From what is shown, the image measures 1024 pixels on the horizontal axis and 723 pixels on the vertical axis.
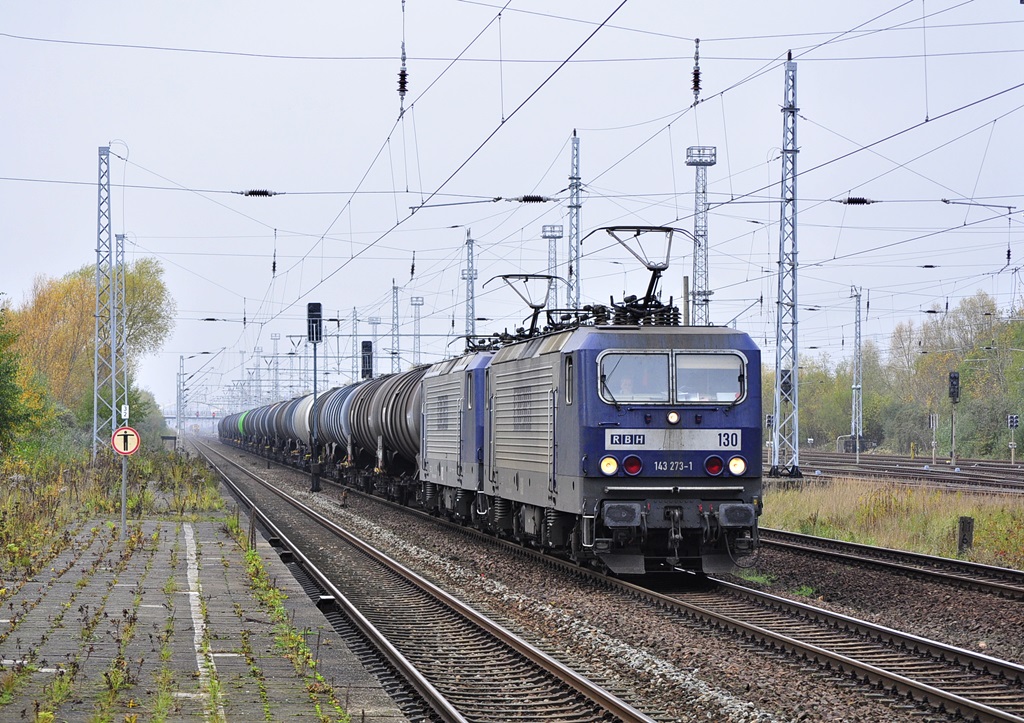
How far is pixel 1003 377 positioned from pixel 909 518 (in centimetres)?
4017

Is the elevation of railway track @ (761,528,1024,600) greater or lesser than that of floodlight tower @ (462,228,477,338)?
lesser

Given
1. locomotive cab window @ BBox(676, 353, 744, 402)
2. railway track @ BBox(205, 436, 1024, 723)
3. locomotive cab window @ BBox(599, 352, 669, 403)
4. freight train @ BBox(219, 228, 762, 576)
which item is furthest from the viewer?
locomotive cab window @ BBox(676, 353, 744, 402)

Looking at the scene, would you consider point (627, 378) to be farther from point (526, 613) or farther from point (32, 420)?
point (32, 420)

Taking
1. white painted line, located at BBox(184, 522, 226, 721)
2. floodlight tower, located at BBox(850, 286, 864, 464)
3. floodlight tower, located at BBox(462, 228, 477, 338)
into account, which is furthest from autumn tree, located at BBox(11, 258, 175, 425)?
white painted line, located at BBox(184, 522, 226, 721)

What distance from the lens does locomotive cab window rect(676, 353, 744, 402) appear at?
14492 mm

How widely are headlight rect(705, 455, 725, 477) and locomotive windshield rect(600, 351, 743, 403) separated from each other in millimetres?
740

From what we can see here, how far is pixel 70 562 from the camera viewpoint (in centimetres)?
1588

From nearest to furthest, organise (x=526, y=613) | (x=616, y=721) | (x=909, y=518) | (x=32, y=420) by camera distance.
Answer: (x=616, y=721) → (x=526, y=613) → (x=909, y=518) → (x=32, y=420)

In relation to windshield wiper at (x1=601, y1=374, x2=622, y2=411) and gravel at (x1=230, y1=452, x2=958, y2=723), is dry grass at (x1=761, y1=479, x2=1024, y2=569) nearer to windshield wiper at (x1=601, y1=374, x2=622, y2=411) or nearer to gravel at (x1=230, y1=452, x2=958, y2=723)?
gravel at (x1=230, y1=452, x2=958, y2=723)

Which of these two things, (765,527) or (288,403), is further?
(288,403)

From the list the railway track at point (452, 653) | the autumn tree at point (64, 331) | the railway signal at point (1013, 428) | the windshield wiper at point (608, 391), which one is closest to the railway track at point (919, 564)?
the windshield wiper at point (608, 391)

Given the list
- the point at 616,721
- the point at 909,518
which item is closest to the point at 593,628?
the point at 616,721

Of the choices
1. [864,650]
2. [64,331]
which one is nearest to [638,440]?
[864,650]

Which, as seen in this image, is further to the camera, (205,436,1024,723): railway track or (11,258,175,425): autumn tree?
(11,258,175,425): autumn tree
